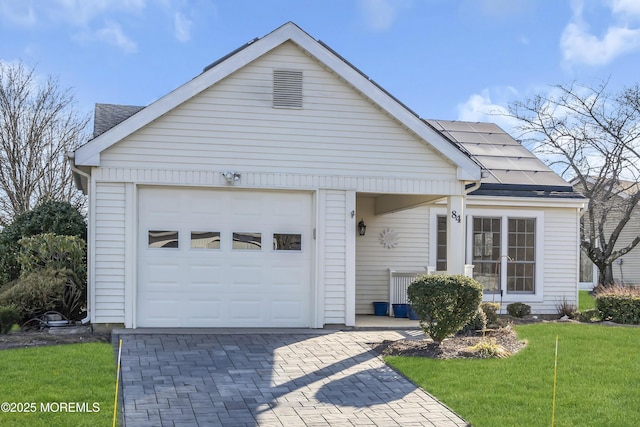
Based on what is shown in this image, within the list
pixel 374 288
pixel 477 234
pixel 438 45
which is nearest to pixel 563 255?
pixel 477 234

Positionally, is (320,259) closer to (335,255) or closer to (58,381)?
(335,255)

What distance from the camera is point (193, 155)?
12.1m

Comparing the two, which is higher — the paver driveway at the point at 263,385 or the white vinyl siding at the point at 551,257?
the white vinyl siding at the point at 551,257

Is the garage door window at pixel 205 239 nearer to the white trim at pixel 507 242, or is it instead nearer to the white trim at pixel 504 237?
the white trim at pixel 504 237

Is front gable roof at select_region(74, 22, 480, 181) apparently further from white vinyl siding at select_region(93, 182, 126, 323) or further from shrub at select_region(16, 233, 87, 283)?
shrub at select_region(16, 233, 87, 283)

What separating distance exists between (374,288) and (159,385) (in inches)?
331

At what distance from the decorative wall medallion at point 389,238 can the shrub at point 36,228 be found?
6665 mm

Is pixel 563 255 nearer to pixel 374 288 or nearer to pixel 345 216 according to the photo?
pixel 374 288

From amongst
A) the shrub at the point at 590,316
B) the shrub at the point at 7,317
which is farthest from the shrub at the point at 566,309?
the shrub at the point at 7,317

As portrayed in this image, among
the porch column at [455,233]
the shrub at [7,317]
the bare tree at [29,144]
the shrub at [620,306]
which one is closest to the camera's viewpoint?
the shrub at [7,317]

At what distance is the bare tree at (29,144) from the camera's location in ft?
91.1

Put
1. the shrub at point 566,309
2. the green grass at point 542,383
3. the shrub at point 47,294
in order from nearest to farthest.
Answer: the green grass at point 542,383
the shrub at point 47,294
the shrub at point 566,309

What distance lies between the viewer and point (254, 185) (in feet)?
40.3

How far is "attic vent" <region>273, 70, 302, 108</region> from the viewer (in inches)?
491
